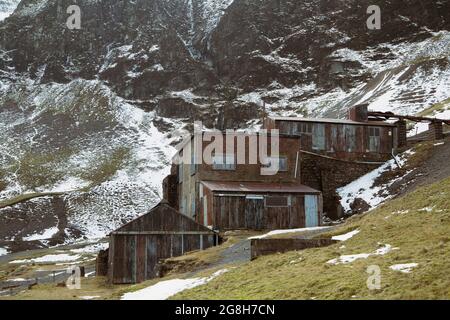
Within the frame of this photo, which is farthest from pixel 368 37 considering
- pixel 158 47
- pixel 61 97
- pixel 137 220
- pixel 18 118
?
pixel 137 220

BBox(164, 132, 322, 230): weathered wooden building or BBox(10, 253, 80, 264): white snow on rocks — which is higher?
BBox(164, 132, 322, 230): weathered wooden building

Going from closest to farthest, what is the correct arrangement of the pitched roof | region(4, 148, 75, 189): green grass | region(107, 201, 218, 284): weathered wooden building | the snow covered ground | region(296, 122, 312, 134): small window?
1. region(107, 201, 218, 284): weathered wooden building
2. the pitched roof
3. the snow covered ground
4. region(296, 122, 312, 134): small window
5. region(4, 148, 75, 189): green grass

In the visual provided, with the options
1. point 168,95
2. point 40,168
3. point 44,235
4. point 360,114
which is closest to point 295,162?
point 360,114

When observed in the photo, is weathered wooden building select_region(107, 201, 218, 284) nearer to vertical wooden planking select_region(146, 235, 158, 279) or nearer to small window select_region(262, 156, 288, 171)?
vertical wooden planking select_region(146, 235, 158, 279)

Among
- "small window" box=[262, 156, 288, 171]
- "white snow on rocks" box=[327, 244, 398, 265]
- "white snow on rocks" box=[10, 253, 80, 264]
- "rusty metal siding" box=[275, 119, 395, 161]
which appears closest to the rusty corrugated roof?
"small window" box=[262, 156, 288, 171]

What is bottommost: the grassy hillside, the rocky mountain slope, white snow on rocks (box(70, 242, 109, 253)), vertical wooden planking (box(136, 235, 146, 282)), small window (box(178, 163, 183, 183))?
white snow on rocks (box(70, 242, 109, 253))

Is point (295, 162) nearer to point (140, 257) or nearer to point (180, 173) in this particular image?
point (180, 173)

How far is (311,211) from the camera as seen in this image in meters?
46.0

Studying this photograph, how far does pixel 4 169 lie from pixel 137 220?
109m

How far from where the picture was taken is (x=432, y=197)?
28.8m

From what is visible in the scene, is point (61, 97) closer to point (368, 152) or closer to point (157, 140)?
point (157, 140)

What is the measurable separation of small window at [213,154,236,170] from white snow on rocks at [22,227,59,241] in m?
51.7

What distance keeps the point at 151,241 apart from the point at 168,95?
145 meters

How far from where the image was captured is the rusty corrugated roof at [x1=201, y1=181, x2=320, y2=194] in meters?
45.3
